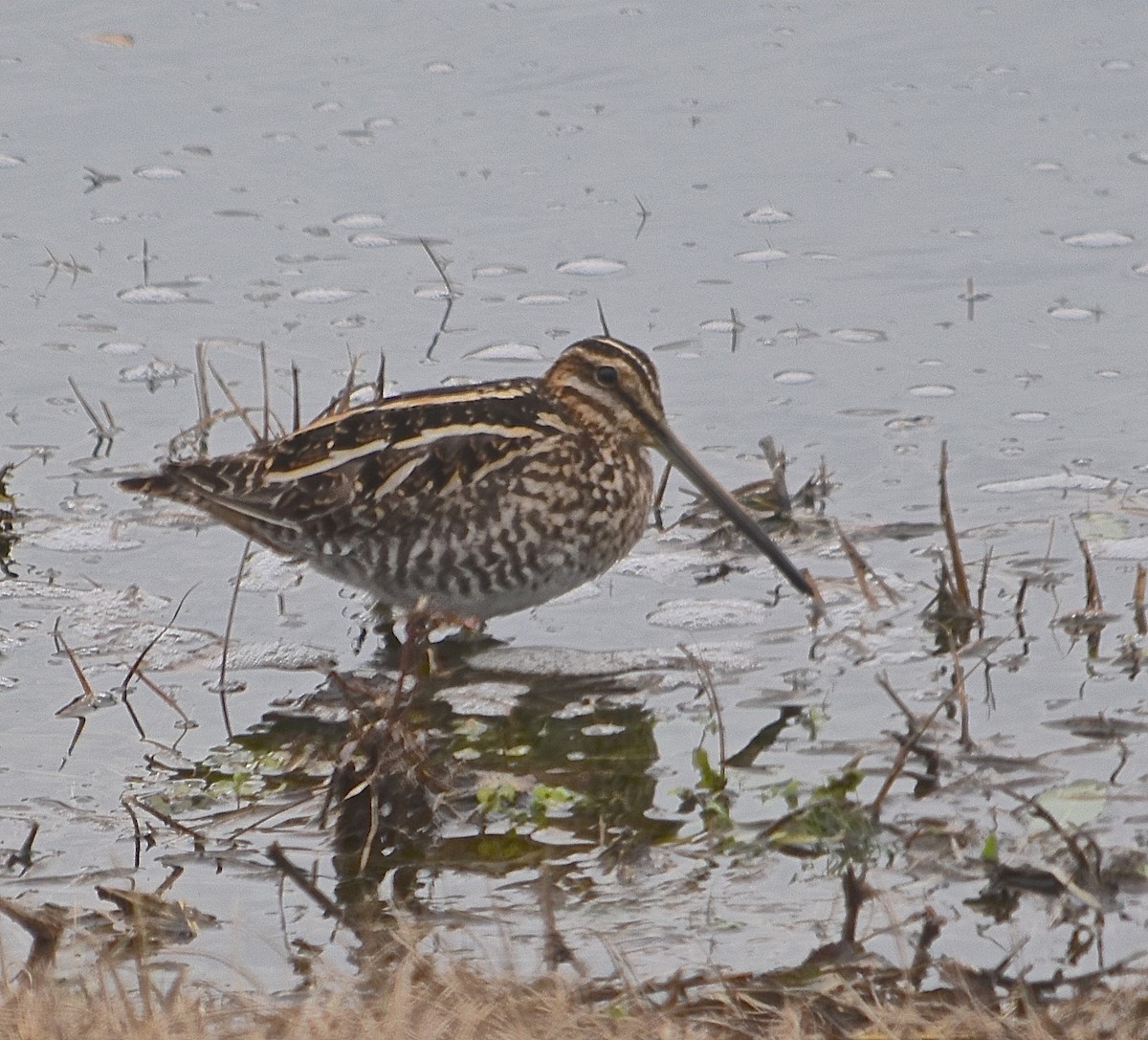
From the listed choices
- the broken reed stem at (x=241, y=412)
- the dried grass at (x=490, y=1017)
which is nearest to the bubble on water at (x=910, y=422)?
the broken reed stem at (x=241, y=412)

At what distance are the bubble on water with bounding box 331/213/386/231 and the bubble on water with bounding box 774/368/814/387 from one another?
6.89ft

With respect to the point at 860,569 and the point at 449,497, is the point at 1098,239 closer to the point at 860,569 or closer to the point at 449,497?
the point at 860,569

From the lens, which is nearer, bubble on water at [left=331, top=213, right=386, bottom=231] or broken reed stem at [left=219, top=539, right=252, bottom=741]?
broken reed stem at [left=219, top=539, right=252, bottom=741]

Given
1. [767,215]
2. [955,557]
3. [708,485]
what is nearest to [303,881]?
[955,557]

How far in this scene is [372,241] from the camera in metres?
8.89

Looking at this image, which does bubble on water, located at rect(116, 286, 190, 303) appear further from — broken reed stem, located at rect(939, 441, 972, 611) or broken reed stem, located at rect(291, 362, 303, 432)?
broken reed stem, located at rect(939, 441, 972, 611)

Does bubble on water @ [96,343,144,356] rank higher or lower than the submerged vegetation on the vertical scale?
higher

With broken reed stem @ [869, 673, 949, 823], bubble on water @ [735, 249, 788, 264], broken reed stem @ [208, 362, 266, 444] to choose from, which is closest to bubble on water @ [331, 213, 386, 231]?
bubble on water @ [735, 249, 788, 264]

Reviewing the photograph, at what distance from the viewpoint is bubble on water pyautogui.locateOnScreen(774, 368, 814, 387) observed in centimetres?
770

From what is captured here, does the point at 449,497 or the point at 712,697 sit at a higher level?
the point at 449,497

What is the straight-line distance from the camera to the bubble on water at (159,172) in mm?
9461

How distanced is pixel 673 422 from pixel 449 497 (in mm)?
1608

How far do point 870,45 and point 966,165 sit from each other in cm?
138

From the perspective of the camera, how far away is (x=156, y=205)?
923 centimetres
